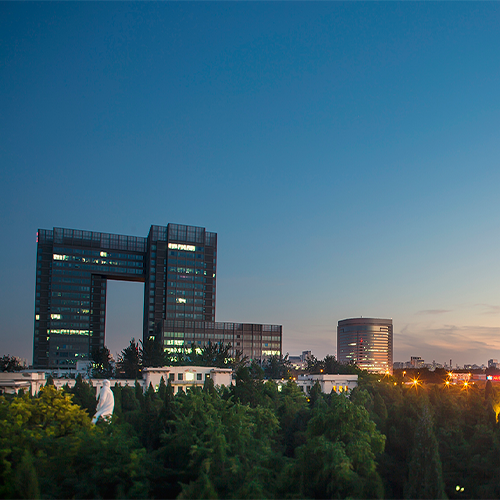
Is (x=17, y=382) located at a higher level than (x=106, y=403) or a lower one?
lower

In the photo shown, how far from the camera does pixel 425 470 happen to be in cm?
3991

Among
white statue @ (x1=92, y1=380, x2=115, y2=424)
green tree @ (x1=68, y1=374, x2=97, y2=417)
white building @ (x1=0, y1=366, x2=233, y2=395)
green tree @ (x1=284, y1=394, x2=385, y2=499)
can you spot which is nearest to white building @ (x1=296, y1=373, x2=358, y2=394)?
white building @ (x1=0, y1=366, x2=233, y2=395)

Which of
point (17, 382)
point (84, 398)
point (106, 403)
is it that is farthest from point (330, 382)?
point (106, 403)

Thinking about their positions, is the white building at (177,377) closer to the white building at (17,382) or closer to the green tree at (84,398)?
the white building at (17,382)

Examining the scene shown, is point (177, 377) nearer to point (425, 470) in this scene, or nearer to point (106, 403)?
point (106, 403)

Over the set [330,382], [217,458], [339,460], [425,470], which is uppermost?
[339,460]

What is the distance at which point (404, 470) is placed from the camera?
50188 mm

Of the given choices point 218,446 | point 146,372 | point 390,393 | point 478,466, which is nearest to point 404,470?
point 478,466

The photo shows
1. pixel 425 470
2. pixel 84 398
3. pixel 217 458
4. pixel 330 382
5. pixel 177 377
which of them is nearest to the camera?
pixel 217 458

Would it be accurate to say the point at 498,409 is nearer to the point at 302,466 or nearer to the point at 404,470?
the point at 404,470

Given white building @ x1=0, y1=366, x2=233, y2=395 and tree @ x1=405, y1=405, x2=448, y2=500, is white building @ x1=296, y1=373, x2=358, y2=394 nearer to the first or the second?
white building @ x1=0, y1=366, x2=233, y2=395

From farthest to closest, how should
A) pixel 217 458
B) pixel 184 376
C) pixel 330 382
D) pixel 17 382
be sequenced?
pixel 330 382 < pixel 184 376 < pixel 17 382 < pixel 217 458

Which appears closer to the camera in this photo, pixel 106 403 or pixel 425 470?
pixel 425 470

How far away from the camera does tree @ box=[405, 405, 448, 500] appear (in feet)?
127
